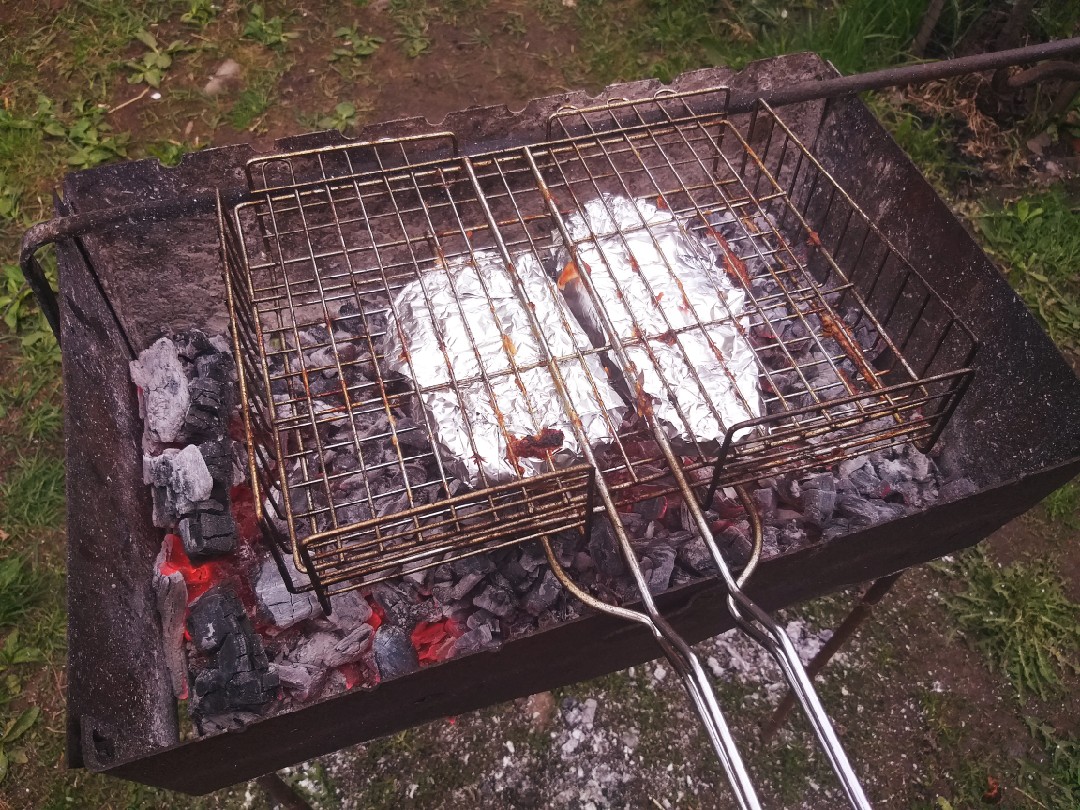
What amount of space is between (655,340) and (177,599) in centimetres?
147

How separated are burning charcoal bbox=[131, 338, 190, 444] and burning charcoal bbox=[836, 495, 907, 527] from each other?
1.98 meters

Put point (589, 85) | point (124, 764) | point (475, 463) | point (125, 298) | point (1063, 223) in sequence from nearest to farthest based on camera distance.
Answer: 1. point (124, 764)
2. point (475, 463)
3. point (125, 298)
4. point (1063, 223)
5. point (589, 85)

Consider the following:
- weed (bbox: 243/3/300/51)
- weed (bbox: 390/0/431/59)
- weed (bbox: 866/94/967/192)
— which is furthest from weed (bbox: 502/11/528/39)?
weed (bbox: 866/94/967/192)

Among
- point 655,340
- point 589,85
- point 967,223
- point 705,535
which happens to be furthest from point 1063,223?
point 705,535

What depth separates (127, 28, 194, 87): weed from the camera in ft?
14.2

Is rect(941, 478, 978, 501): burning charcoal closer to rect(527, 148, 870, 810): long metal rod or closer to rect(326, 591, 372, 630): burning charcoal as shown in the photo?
rect(527, 148, 870, 810): long metal rod

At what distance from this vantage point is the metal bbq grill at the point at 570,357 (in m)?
1.59

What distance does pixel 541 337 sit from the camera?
1.93 metres

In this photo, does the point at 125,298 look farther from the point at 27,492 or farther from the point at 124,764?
the point at 124,764

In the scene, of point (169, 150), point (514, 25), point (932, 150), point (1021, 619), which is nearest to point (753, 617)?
point (1021, 619)

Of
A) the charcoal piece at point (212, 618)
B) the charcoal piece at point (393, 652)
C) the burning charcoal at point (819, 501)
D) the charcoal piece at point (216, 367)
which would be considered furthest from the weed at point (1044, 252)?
the charcoal piece at point (212, 618)

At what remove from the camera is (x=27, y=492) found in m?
3.05

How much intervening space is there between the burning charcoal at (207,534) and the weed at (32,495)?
51.1 inches

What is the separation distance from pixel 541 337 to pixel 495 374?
6.0 inches
